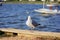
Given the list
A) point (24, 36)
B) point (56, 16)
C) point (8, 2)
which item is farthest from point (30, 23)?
point (8, 2)

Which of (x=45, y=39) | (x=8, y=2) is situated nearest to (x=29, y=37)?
(x=45, y=39)

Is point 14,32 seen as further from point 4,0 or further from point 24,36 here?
point 4,0

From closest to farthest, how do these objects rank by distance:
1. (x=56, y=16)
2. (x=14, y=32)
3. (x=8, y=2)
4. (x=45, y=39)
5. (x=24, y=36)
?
1. (x=45, y=39)
2. (x=24, y=36)
3. (x=14, y=32)
4. (x=56, y=16)
5. (x=8, y=2)

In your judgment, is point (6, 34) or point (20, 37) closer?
point (20, 37)

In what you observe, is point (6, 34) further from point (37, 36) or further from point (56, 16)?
point (56, 16)

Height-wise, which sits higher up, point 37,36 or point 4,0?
point 37,36

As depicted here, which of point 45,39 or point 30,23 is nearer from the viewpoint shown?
point 45,39

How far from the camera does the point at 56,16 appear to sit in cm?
4138

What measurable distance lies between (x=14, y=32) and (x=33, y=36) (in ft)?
5.46

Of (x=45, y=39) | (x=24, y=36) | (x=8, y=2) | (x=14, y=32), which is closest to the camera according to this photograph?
(x=45, y=39)

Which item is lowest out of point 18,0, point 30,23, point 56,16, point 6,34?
point 18,0

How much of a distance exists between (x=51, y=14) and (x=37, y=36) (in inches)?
1222

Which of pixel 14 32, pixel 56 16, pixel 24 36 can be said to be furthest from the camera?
pixel 56 16

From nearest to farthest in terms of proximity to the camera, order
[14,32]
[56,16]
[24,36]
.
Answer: [24,36] < [14,32] < [56,16]
